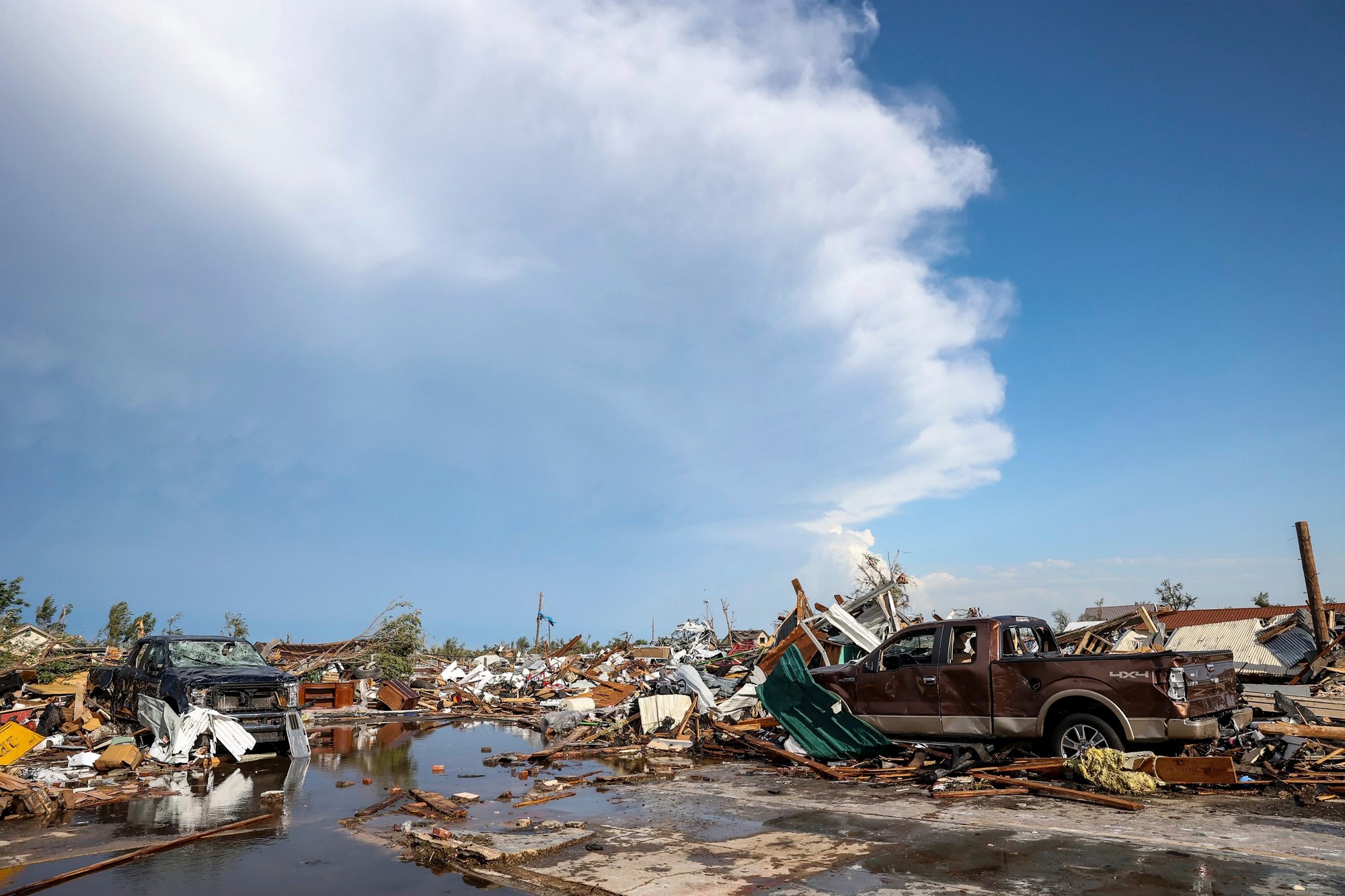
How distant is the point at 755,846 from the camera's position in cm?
671

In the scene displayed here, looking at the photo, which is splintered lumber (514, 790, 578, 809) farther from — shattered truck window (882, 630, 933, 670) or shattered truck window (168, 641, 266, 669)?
shattered truck window (168, 641, 266, 669)

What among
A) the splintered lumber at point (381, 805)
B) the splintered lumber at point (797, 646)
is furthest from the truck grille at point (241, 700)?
the splintered lumber at point (797, 646)

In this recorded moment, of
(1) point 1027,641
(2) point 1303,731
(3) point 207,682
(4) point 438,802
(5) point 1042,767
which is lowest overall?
(4) point 438,802

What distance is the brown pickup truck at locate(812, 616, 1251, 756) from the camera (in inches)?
326

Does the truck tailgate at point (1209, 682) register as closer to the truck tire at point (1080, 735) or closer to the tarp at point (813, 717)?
the truck tire at point (1080, 735)

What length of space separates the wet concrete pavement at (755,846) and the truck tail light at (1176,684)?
3.40 ft

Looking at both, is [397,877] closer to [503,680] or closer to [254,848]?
[254,848]

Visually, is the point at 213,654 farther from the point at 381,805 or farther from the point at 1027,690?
the point at 1027,690

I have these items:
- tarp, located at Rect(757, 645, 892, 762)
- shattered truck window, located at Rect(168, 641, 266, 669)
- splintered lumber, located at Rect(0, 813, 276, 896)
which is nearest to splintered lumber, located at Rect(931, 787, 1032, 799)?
tarp, located at Rect(757, 645, 892, 762)

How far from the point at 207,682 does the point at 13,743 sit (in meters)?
2.27

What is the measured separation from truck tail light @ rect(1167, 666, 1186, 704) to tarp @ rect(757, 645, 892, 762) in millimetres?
3416

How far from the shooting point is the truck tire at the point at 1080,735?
855 cm

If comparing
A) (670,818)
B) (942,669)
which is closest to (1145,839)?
(942,669)

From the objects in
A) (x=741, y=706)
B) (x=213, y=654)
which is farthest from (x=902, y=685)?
(x=213, y=654)
